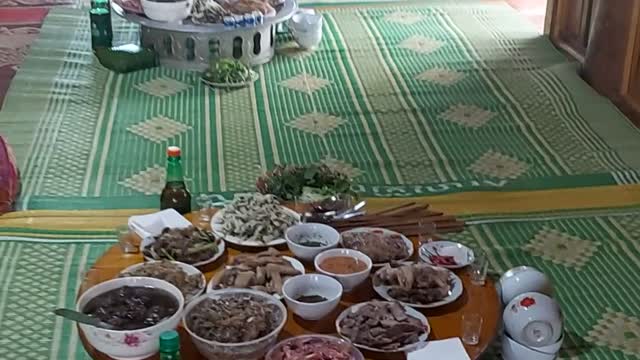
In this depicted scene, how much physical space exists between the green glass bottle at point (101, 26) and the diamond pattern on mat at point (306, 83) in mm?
772

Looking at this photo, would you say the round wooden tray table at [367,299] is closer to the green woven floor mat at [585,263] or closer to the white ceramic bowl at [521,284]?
the white ceramic bowl at [521,284]

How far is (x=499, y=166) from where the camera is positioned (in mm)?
2977

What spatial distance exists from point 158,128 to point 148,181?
1.42ft

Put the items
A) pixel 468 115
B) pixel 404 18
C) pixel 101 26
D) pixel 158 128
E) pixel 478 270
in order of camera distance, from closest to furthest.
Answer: pixel 478 270
pixel 158 128
pixel 468 115
pixel 101 26
pixel 404 18

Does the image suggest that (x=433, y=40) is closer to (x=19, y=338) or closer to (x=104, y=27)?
(x=104, y=27)

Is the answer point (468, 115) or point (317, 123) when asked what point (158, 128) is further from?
point (468, 115)

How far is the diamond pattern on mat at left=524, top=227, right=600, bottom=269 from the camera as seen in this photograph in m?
2.44

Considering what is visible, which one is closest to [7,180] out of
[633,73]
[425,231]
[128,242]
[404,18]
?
[128,242]

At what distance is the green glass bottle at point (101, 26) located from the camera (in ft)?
12.6

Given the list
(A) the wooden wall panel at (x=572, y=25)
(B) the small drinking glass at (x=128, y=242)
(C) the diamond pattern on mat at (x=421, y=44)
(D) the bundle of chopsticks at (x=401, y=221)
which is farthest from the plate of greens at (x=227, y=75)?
(B) the small drinking glass at (x=128, y=242)

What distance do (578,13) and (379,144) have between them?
1385mm

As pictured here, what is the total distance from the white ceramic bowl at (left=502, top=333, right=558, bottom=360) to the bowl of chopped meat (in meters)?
0.35

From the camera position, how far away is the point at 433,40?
4148 mm

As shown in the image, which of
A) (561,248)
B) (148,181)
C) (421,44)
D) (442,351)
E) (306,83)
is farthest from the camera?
(421,44)
